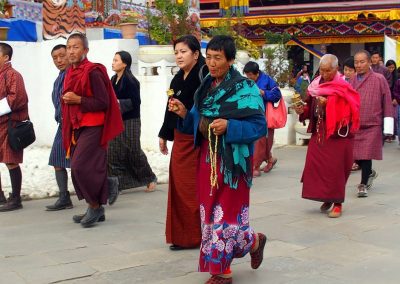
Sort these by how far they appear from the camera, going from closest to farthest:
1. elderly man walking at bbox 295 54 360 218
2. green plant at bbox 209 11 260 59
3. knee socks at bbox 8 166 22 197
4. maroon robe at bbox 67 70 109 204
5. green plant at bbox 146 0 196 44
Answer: maroon robe at bbox 67 70 109 204 → elderly man walking at bbox 295 54 360 218 → knee socks at bbox 8 166 22 197 → green plant at bbox 146 0 196 44 → green plant at bbox 209 11 260 59

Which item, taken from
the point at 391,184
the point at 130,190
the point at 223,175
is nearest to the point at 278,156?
the point at 391,184

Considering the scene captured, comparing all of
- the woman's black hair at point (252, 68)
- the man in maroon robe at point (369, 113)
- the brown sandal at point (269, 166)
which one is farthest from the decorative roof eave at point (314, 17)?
the man in maroon robe at point (369, 113)


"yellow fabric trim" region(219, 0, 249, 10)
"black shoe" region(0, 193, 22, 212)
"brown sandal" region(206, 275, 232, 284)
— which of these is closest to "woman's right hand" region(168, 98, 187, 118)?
"brown sandal" region(206, 275, 232, 284)

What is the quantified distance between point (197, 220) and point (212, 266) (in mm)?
909

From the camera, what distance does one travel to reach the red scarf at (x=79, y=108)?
5.34 m

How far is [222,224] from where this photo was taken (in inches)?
152

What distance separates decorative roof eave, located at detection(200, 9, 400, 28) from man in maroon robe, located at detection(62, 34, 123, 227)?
44.7 feet

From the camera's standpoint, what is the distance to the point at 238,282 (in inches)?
161

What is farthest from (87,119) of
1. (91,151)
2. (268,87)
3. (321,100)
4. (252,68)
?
(268,87)

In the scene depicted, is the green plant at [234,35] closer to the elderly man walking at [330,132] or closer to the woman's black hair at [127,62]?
the woman's black hair at [127,62]

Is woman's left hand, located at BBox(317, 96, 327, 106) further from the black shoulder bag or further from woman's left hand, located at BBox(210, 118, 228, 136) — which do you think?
the black shoulder bag

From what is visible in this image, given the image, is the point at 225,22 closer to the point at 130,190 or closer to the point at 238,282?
the point at 130,190

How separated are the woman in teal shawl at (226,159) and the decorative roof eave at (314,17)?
49.4ft

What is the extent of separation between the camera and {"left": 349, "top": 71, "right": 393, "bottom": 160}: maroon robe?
6984mm
